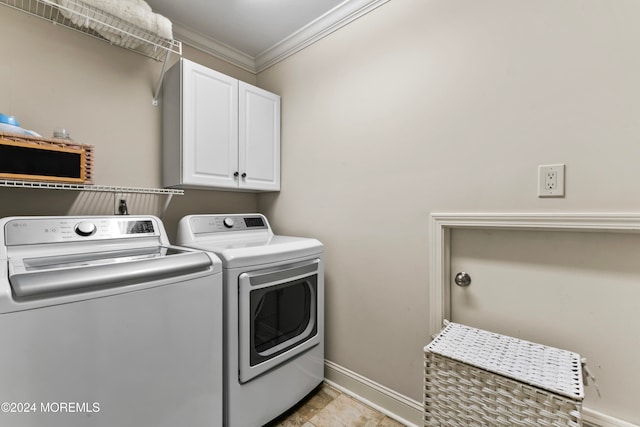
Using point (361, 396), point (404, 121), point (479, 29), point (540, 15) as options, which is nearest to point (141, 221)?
point (404, 121)

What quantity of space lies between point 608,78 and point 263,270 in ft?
5.15

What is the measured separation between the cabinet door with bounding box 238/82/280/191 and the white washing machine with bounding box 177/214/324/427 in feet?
1.18

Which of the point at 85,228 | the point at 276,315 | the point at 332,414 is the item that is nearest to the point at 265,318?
the point at 276,315

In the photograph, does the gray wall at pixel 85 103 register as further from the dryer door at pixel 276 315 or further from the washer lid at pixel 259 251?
the dryer door at pixel 276 315

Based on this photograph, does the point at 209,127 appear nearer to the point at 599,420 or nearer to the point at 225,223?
the point at 225,223

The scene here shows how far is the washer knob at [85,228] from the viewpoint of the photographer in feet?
4.28

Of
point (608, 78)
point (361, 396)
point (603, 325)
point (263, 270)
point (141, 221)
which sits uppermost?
point (608, 78)

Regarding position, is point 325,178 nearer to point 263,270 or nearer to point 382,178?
point 382,178

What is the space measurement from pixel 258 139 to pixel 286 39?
0.77m

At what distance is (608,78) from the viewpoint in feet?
3.30

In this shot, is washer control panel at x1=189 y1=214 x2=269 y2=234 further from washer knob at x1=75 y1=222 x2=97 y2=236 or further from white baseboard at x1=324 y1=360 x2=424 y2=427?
white baseboard at x1=324 y1=360 x2=424 y2=427

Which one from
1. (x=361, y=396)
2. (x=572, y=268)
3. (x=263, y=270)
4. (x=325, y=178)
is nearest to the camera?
(x=572, y=268)

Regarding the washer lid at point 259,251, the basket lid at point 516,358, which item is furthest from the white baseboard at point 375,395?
the washer lid at point 259,251

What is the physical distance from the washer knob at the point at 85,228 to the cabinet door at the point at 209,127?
502mm
